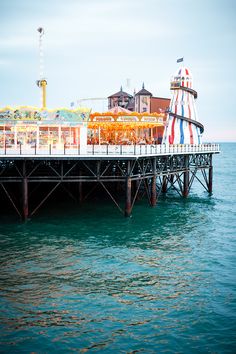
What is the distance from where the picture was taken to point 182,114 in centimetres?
4522

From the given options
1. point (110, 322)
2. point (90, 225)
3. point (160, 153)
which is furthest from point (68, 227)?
point (110, 322)

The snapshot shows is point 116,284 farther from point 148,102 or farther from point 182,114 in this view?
point 148,102

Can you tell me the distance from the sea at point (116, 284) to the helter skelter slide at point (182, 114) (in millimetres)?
15527

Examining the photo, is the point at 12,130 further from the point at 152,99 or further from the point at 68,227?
the point at 152,99

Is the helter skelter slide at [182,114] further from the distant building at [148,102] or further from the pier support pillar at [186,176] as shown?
the distant building at [148,102]

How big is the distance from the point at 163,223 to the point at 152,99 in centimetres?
3154

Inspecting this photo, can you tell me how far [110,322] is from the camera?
1526 centimetres

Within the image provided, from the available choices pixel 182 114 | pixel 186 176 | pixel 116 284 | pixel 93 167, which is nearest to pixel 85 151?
pixel 93 167

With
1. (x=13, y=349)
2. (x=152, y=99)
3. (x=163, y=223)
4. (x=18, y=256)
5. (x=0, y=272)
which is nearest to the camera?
(x=13, y=349)

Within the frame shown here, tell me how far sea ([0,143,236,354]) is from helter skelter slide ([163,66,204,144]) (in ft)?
50.9

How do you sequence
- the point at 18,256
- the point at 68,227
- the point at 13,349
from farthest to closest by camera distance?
the point at 68,227 < the point at 18,256 < the point at 13,349

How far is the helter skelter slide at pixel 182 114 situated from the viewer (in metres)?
44.8

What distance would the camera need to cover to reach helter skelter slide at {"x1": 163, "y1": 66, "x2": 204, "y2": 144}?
44812mm

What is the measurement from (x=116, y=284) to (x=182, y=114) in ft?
98.9
